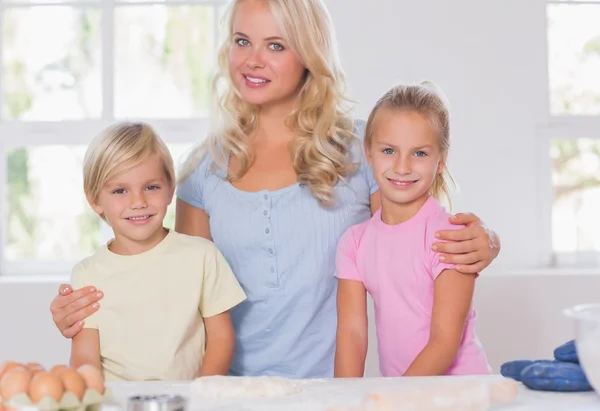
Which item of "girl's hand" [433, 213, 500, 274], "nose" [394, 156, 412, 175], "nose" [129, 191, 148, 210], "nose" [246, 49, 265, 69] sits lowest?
"girl's hand" [433, 213, 500, 274]

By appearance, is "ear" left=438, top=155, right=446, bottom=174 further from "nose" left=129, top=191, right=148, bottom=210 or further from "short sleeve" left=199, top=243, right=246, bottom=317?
"nose" left=129, top=191, right=148, bottom=210

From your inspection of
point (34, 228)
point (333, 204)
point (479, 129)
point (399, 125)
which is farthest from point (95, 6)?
point (399, 125)

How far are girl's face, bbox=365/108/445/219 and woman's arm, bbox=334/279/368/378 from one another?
0.71ft

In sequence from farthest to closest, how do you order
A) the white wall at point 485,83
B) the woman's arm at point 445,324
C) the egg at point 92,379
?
the white wall at point 485,83 → the woman's arm at point 445,324 → the egg at point 92,379

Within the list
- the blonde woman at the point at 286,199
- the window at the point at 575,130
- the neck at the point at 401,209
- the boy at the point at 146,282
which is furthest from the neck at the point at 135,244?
the window at the point at 575,130

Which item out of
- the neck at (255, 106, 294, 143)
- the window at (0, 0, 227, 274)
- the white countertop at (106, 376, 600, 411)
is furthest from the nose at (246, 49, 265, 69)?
the window at (0, 0, 227, 274)

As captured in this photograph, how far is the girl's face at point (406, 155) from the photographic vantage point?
1.78 meters

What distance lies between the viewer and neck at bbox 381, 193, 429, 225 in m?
1.83

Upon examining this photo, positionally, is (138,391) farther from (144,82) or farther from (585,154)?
(585,154)

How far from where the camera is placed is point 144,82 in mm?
3812

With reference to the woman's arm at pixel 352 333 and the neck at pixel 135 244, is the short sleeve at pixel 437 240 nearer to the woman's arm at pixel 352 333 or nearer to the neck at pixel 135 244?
the woman's arm at pixel 352 333

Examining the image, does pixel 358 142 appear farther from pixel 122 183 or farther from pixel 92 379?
pixel 92 379

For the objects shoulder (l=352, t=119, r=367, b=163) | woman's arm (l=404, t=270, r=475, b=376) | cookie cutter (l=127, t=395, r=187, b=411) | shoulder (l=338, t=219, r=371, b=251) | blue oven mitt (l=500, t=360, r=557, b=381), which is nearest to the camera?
cookie cutter (l=127, t=395, r=187, b=411)

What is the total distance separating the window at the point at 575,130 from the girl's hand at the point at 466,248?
2.13m
